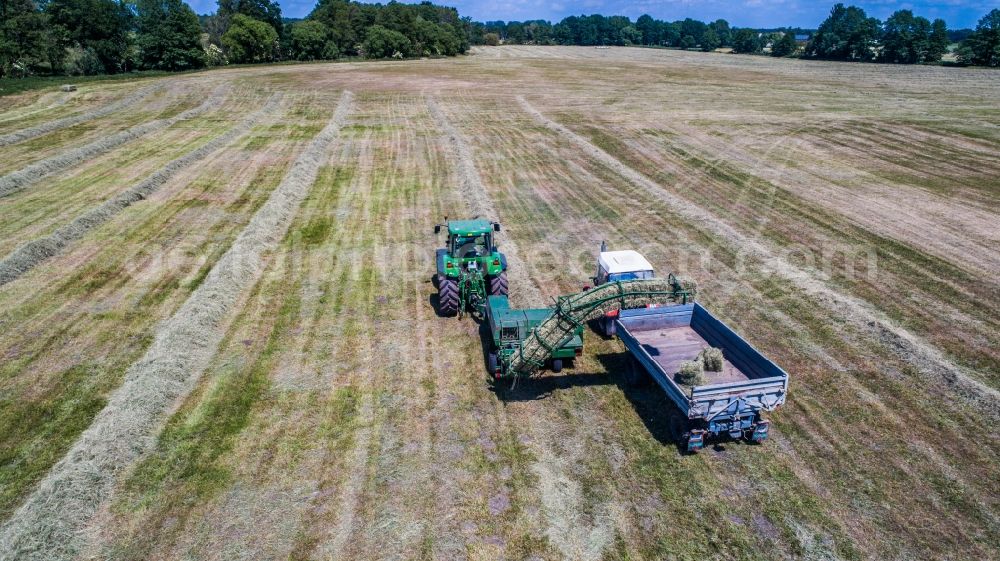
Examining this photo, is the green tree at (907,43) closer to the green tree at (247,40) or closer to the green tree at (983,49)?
the green tree at (983,49)

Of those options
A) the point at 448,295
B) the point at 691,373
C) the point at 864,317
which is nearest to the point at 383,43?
the point at 448,295

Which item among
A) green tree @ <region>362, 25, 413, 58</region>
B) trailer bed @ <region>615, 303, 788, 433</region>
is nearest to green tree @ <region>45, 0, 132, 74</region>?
green tree @ <region>362, 25, 413, 58</region>

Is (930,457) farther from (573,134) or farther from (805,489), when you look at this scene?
(573,134)

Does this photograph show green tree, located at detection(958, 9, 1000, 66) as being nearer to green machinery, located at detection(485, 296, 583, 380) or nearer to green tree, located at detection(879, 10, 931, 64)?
green tree, located at detection(879, 10, 931, 64)

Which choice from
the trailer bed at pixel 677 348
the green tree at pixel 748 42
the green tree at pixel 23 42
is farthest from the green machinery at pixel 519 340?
the green tree at pixel 748 42

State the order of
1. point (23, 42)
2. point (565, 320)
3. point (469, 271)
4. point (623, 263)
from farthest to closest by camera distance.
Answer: point (23, 42) < point (623, 263) < point (469, 271) < point (565, 320)

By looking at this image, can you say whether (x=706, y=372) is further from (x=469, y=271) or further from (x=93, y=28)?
(x=93, y=28)
